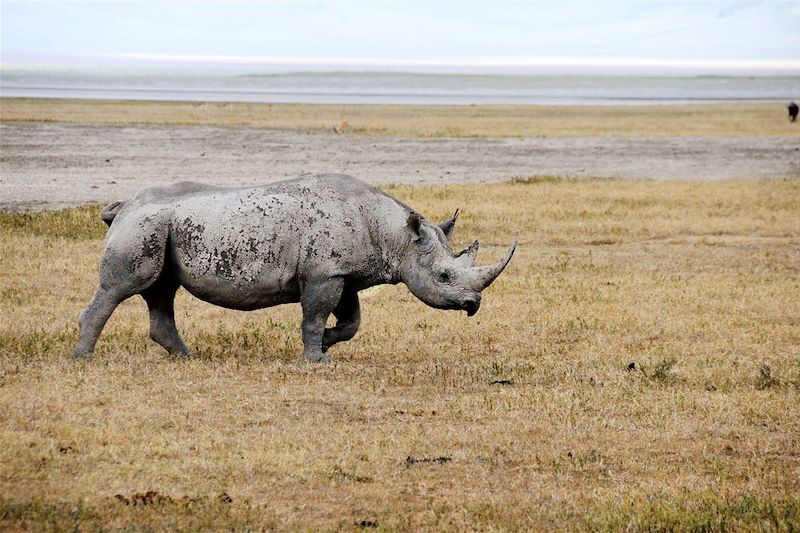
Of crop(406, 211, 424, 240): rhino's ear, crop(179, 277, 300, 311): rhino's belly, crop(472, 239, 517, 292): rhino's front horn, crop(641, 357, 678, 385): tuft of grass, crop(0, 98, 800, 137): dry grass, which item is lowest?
crop(0, 98, 800, 137): dry grass

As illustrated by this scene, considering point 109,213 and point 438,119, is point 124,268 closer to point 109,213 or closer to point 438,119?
point 109,213

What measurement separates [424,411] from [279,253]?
2275mm

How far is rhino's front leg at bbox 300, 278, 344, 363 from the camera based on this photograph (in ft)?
35.0

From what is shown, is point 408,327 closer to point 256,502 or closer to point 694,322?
point 694,322

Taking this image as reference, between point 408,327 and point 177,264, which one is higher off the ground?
point 177,264

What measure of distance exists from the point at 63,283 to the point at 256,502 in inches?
336

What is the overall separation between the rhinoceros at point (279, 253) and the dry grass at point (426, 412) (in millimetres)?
608

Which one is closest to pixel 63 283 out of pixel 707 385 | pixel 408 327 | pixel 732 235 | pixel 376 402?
pixel 408 327

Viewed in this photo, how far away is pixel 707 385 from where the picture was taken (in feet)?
34.0

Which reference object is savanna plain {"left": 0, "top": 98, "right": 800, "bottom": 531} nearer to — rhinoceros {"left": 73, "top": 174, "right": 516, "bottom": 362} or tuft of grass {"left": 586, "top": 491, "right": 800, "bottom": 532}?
tuft of grass {"left": 586, "top": 491, "right": 800, "bottom": 532}

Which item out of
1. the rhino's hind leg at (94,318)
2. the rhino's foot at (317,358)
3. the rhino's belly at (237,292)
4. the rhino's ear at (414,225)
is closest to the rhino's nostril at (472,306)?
the rhino's ear at (414,225)

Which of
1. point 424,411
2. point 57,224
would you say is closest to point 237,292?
point 424,411

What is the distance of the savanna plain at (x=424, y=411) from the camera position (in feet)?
23.0

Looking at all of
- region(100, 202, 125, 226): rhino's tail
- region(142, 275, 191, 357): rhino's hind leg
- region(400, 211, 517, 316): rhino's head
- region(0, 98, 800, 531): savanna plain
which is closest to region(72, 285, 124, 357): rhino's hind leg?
region(0, 98, 800, 531): savanna plain
